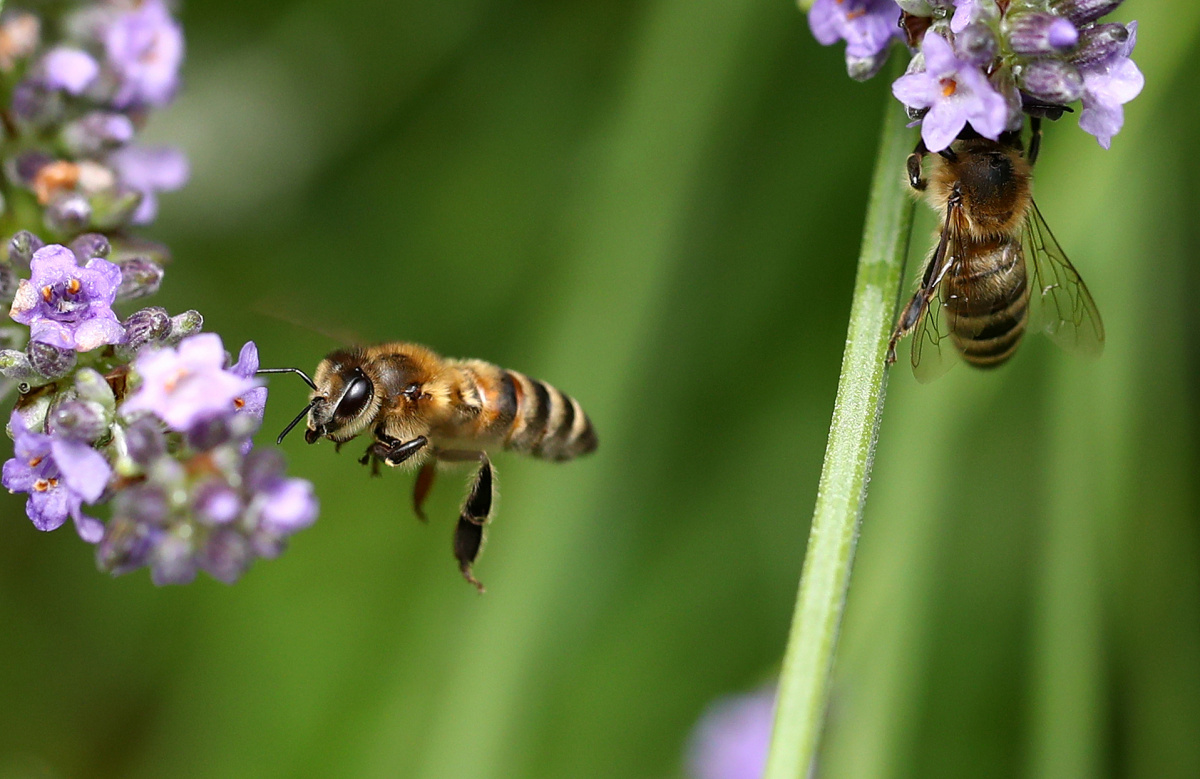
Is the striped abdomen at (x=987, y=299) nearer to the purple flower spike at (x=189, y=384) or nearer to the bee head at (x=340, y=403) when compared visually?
the bee head at (x=340, y=403)

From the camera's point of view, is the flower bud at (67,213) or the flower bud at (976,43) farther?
the flower bud at (67,213)

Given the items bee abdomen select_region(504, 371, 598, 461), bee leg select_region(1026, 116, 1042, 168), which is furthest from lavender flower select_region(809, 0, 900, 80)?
bee abdomen select_region(504, 371, 598, 461)

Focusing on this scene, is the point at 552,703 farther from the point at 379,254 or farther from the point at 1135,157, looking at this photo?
the point at 1135,157

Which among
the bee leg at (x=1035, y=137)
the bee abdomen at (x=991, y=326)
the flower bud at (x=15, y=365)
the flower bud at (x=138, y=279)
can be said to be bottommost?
the flower bud at (x=15, y=365)

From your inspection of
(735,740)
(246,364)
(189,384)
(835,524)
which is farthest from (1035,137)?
(735,740)

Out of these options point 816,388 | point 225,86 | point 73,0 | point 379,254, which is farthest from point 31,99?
point 816,388

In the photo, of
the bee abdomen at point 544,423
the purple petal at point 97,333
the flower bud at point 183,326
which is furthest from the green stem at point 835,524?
the purple petal at point 97,333

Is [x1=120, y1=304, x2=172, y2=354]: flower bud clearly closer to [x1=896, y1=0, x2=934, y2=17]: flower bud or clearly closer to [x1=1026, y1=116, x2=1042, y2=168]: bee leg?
[x1=896, y1=0, x2=934, y2=17]: flower bud
